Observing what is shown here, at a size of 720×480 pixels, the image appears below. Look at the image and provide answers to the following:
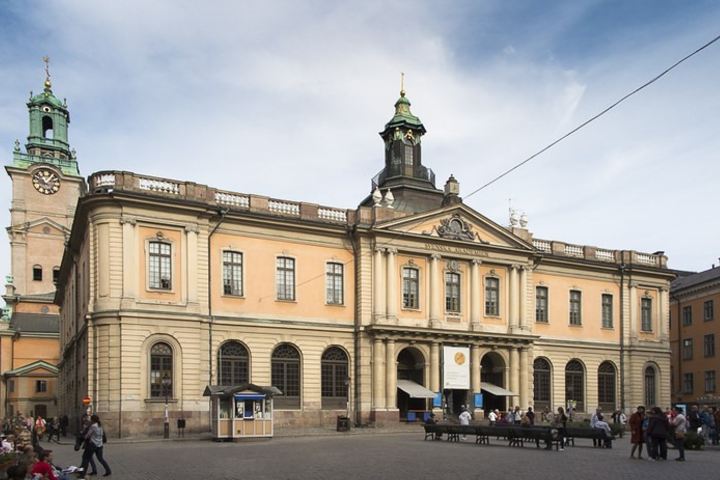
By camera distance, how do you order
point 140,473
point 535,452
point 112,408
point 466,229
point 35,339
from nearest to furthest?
point 140,473, point 535,452, point 112,408, point 466,229, point 35,339

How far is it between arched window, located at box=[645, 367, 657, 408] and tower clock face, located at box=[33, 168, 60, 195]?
199 ft

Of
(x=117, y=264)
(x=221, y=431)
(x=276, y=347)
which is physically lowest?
(x=221, y=431)

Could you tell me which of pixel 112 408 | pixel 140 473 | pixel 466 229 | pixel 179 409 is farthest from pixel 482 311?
pixel 140 473

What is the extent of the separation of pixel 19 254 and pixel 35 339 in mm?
9225

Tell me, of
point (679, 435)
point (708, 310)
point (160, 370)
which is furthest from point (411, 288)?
point (708, 310)

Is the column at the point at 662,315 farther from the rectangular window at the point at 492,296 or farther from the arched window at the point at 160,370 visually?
the arched window at the point at 160,370

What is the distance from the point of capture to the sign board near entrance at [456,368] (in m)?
46.4

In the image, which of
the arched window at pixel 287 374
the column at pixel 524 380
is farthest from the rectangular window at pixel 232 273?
the column at pixel 524 380

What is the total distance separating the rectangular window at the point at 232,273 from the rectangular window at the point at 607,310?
1066 inches

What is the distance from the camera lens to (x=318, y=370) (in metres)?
43.6

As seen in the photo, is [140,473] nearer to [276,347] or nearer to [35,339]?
[276,347]

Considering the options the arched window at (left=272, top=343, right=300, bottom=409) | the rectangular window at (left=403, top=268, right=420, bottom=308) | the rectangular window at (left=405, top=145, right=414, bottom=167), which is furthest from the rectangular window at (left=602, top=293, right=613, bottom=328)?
the arched window at (left=272, top=343, right=300, bottom=409)

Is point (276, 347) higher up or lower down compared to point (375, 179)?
lower down

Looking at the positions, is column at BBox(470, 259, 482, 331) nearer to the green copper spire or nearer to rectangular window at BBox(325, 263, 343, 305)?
rectangular window at BBox(325, 263, 343, 305)
